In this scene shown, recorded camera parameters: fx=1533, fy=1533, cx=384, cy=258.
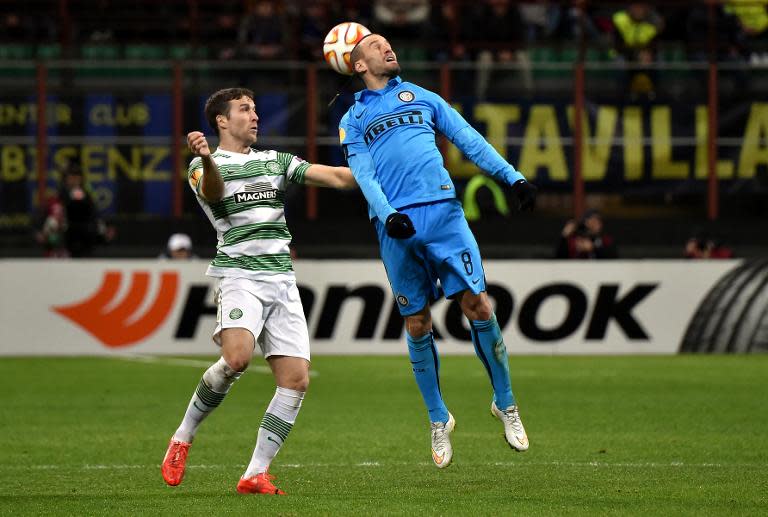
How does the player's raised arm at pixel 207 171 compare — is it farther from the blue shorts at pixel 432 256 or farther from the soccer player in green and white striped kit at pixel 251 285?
the blue shorts at pixel 432 256

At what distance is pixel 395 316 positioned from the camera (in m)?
17.2

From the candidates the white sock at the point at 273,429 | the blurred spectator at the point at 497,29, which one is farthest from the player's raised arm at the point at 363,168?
the blurred spectator at the point at 497,29

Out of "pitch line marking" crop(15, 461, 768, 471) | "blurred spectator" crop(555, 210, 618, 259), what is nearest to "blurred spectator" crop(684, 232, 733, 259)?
"blurred spectator" crop(555, 210, 618, 259)

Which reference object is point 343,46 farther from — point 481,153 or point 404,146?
point 481,153

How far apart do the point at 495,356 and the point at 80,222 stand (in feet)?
38.5

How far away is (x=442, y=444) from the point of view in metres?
8.10

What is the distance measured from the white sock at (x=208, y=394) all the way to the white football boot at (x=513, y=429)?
4.87 ft

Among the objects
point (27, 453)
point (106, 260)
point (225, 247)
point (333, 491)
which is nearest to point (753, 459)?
point (333, 491)

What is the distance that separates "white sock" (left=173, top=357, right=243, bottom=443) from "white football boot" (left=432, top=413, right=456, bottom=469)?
47.5 inches

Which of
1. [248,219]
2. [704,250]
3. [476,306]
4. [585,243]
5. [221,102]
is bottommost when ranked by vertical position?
[704,250]

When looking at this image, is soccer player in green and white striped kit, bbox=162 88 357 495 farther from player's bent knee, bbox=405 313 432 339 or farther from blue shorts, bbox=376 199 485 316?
player's bent knee, bbox=405 313 432 339

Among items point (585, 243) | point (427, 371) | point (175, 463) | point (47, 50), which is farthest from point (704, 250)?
point (175, 463)

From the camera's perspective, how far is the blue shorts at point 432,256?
8055 millimetres

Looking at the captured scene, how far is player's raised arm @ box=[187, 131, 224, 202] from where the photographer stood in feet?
23.5
